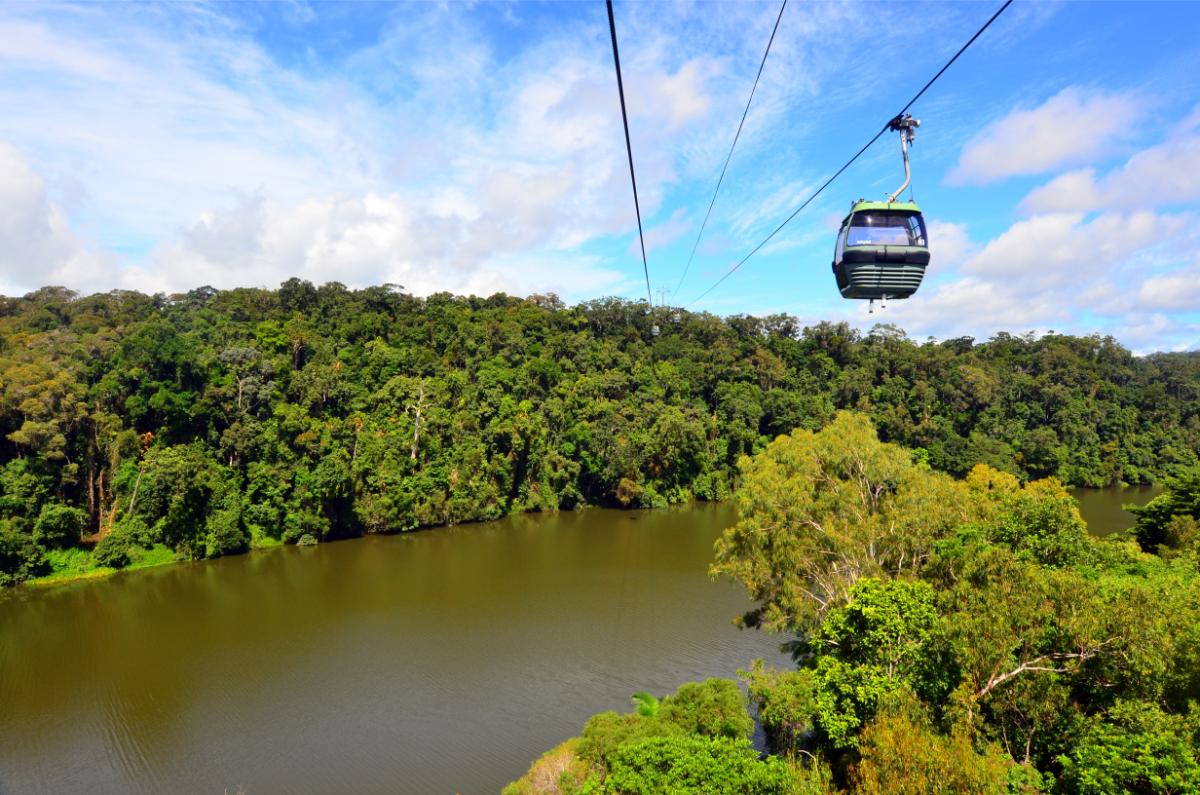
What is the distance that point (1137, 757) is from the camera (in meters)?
6.25

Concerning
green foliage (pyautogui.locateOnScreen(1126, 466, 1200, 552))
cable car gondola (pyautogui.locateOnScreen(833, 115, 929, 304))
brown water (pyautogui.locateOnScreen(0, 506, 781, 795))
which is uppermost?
cable car gondola (pyautogui.locateOnScreen(833, 115, 929, 304))

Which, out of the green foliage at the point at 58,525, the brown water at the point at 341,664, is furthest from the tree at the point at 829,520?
the green foliage at the point at 58,525

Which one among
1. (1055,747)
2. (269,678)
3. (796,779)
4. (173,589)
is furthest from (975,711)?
(173,589)

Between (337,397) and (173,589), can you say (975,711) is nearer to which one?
(173,589)

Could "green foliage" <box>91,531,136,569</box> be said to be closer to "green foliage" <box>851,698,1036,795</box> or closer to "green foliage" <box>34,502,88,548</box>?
"green foliage" <box>34,502,88,548</box>

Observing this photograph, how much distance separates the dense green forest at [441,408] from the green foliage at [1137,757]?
25420 mm

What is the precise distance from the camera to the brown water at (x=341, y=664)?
450 inches

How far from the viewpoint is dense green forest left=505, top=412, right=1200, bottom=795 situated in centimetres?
657

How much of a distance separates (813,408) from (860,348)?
8907 mm

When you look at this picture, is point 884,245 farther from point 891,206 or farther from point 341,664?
point 341,664

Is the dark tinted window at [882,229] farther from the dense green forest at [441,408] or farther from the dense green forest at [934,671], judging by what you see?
the dense green forest at [441,408]

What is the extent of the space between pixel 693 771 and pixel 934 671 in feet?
12.3

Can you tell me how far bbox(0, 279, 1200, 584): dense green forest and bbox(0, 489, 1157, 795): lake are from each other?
3146 mm

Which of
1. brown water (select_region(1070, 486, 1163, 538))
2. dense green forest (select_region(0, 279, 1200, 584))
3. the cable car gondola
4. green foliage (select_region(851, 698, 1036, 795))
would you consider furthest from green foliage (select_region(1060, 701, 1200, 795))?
dense green forest (select_region(0, 279, 1200, 584))
